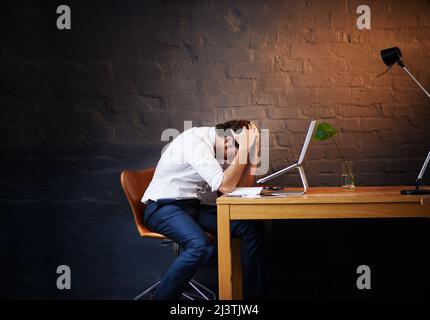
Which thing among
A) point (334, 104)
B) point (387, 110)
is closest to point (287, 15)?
point (334, 104)

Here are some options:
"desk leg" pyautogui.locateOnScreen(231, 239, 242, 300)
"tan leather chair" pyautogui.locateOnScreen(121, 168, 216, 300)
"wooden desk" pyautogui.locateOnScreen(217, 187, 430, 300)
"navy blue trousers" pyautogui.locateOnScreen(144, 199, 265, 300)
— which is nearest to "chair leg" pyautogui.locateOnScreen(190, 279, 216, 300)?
"tan leather chair" pyautogui.locateOnScreen(121, 168, 216, 300)

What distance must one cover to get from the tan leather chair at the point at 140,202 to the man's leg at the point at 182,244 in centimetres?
13

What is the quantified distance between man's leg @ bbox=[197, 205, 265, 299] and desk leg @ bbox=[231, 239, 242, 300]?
158 mm

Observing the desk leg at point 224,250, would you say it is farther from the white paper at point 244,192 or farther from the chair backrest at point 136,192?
the chair backrest at point 136,192

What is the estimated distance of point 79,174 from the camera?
3.73 meters

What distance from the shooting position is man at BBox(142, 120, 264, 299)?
114 inches

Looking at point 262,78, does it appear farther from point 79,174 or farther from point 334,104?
point 79,174

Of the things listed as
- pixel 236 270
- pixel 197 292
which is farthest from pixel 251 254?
pixel 197 292

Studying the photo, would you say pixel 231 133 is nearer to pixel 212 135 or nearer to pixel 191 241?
pixel 212 135

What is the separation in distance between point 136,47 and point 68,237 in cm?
143

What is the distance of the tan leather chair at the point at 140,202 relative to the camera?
3.22 meters

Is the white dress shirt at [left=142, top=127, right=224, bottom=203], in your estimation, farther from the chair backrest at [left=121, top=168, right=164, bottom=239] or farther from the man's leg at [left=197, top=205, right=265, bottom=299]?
the man's leg at [left=197, top=205, right=265, bottom=299]
